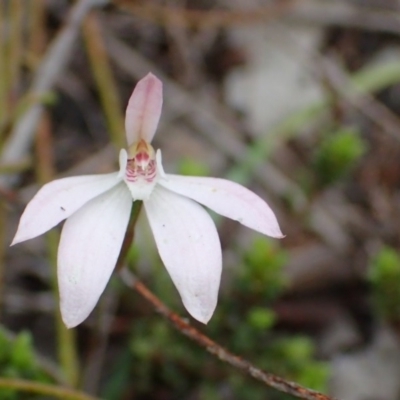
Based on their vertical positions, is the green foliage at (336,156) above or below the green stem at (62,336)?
above

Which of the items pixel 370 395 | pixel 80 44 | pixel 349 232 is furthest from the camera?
pixel 80 44

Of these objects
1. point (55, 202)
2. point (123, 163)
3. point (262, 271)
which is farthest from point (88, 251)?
point (262, 271)

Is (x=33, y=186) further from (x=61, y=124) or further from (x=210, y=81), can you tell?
(x=210, y=81)

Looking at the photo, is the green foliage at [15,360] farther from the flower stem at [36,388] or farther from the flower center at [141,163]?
the flower center at [141,163]

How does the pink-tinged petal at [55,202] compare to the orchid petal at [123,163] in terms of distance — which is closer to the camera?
the pink-tinged petal at [55,202]

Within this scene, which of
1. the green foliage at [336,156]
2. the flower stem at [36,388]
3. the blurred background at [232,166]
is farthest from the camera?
the green foliage at [336,156]

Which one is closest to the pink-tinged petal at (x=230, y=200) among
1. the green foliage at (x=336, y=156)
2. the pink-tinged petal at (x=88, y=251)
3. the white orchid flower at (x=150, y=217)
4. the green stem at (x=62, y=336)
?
the white orchid flower at (x=150, y=217)

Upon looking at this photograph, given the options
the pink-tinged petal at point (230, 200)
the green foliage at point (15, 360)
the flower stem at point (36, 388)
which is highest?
the pink-tinged petal at point (230, 200)

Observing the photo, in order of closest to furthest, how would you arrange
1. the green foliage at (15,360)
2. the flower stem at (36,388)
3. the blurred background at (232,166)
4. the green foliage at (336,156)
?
the flower stem at (36,388), the green foliage at (15,360), the blurred background at (232,166), the green foliage at (336,156)

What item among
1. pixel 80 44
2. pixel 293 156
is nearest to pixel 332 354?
pixel 293 156
